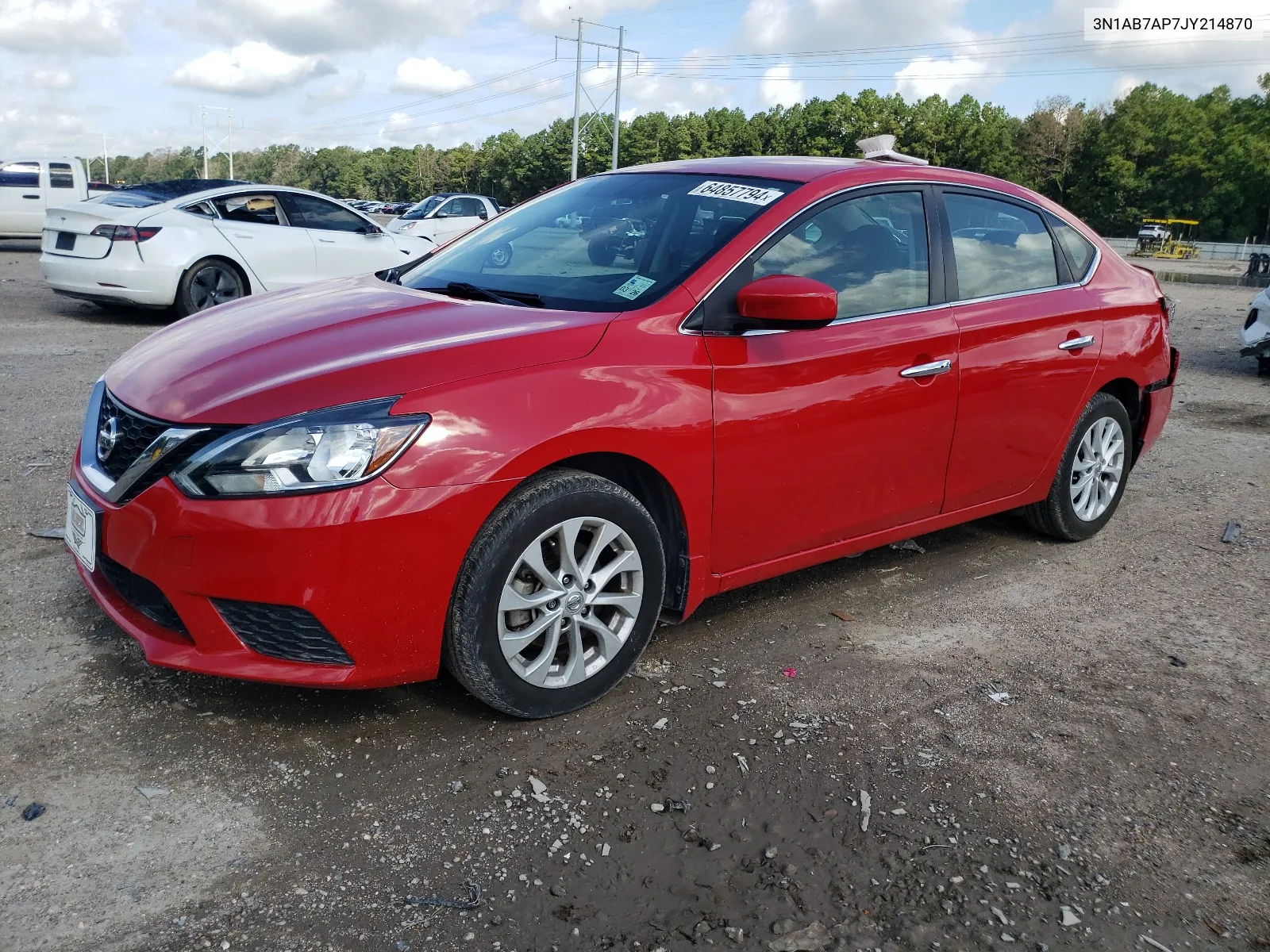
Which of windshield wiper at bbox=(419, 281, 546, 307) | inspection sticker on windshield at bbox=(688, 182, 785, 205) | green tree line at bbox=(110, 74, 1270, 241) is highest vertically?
green tree line at bbox=(110, 74, 1270, 241)

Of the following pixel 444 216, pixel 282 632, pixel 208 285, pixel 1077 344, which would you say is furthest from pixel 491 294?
pixel 444 216

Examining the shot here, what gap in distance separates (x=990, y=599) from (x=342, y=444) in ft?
9.17

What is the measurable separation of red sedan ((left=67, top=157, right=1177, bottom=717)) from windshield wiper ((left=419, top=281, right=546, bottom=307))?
1 centimetres

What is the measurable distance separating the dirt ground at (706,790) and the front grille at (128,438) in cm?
72

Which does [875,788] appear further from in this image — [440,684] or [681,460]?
[440,684]

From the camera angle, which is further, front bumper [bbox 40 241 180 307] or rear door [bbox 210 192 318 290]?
rear door [bbox 210 192 318 290]

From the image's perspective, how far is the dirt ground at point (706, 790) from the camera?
232cm

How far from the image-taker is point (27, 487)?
198 inches

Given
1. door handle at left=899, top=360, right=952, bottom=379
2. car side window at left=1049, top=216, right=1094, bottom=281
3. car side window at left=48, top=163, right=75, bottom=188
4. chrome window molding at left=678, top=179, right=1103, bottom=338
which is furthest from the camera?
car side window at left=48, top=163, right=75, bottom=188

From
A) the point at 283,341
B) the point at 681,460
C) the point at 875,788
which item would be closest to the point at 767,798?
the point at 875,788

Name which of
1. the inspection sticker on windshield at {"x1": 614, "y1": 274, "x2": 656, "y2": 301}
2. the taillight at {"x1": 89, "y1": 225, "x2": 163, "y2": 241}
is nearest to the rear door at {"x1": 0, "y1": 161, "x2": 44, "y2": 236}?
the taillight at {"x1": 89, "y1": 225, "x2": 163, "y2": 241}

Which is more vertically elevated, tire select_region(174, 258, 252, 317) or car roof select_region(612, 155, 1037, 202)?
car roof select_region(612, 155, 1037, 202)

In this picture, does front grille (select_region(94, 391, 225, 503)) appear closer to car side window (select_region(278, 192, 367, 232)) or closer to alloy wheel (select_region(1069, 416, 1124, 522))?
alloy wheel (select_region(1069, 416, 1124, 522))

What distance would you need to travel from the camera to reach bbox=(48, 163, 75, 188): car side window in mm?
20156
